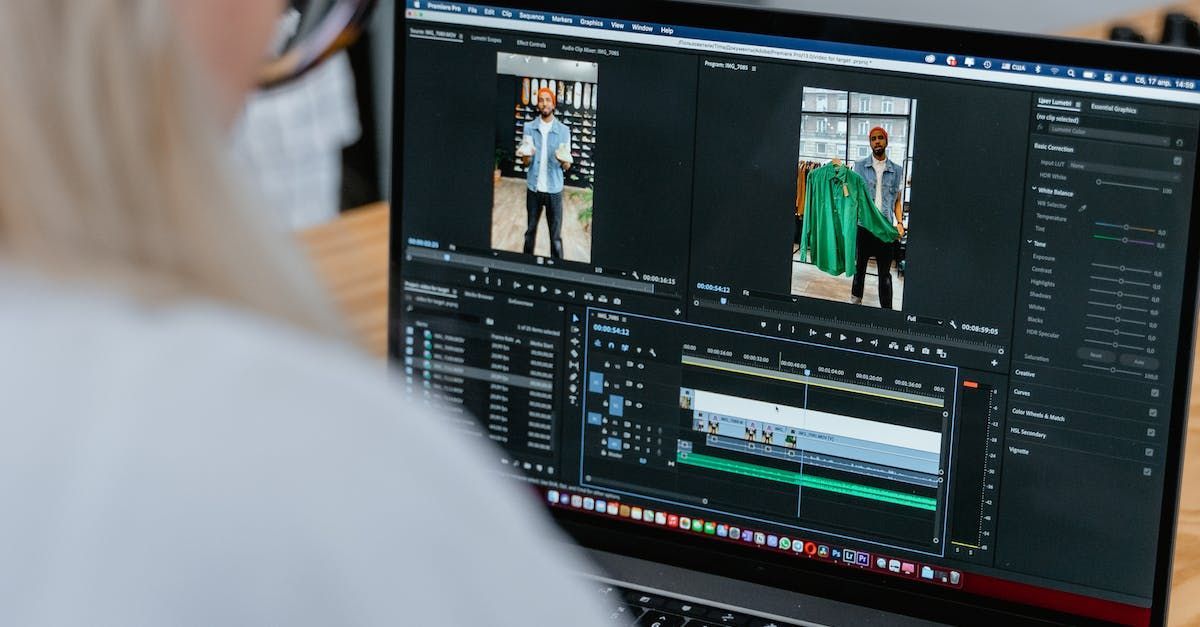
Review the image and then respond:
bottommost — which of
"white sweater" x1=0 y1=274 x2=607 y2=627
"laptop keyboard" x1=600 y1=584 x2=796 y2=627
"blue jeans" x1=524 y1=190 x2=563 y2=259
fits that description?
"laptop keyboard" x1=600 y1=584 x2=796 y2=627

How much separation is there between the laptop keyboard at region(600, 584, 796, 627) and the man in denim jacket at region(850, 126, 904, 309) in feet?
0.77

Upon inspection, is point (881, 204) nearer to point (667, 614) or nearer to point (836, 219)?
point (836, 219)

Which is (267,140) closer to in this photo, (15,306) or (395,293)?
(395,293)

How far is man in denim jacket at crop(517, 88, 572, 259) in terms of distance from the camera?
3.16 ft

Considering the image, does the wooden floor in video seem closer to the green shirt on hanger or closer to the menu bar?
the green shirt on hanger

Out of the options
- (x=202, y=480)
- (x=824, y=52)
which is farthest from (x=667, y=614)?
(x=202, y=480)

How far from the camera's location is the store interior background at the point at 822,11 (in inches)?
45.7

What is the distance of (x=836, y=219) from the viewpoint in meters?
0.90

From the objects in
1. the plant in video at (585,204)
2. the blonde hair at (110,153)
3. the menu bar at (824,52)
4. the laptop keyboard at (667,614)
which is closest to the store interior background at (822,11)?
the menu bar at (824,52)

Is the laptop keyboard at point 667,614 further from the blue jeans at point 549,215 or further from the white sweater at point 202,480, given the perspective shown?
the white sweater at point 202,480

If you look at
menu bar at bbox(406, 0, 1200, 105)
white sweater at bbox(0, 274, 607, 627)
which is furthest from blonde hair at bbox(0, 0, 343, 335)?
menu bar at bbox(406, 0, 1200, 105)

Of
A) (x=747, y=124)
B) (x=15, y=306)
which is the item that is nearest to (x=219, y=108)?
(x=15, y=306)

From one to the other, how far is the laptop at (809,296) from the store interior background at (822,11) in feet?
0.16

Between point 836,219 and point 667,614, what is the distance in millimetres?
294
